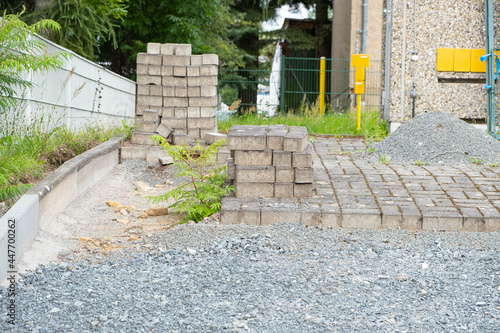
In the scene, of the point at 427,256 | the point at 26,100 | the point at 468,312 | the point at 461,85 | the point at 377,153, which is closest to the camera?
the point at 468,312

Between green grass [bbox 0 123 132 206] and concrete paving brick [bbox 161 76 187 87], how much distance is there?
189 cm

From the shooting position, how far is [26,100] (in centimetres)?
732

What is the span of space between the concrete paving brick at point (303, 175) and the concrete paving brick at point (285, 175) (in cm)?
5

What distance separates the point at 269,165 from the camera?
5.75m

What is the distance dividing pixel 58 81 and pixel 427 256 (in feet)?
21.5

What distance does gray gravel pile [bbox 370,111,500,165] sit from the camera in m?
8.09

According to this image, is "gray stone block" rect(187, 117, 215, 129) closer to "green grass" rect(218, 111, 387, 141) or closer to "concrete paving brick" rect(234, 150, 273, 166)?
"green grass" rect(218, 111, 387, 141)

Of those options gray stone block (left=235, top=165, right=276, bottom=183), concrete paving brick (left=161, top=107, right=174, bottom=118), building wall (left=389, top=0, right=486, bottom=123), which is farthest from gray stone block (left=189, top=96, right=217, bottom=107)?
gray stone block (left=235, top=165, right=276, bottom=183)

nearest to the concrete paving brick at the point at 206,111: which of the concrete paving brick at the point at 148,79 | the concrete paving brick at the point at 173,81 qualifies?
the concrete paving brick at the point at 173,81

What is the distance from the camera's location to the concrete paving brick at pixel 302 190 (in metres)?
5.76

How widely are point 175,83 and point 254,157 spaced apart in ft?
16.6

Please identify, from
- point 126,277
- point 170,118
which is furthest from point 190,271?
point 170,118

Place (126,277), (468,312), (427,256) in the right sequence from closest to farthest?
(468,312), (126,277), (427,256)

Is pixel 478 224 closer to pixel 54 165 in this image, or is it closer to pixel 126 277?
pixel 126 277
